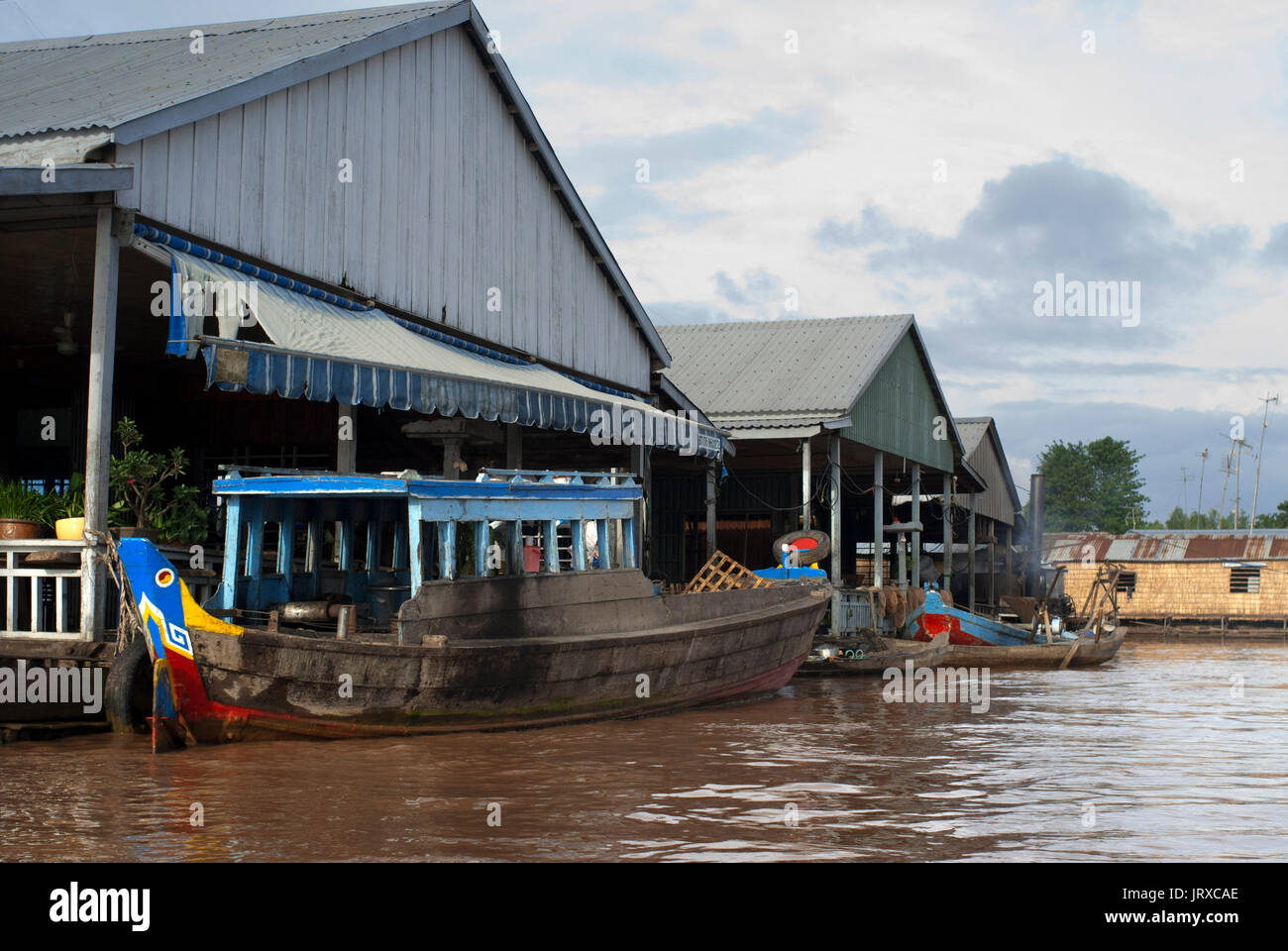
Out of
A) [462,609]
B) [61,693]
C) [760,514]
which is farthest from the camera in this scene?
[760,514]

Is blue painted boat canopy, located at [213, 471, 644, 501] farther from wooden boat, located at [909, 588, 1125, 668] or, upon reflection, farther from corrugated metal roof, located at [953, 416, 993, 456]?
corrugated metal roof, located at [953, 416, 993, 456]

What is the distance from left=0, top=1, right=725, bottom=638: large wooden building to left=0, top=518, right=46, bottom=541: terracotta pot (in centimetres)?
20

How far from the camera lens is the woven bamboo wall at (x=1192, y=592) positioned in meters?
39.6

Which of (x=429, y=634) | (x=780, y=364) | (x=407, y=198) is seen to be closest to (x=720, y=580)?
(x=429, y=634)

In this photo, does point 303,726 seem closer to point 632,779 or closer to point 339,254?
point 632,779

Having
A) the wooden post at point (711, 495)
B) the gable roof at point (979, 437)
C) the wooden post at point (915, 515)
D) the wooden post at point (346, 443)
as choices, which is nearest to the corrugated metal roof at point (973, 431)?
the gable roof at point (979, 437)

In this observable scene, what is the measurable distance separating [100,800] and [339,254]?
7318mm

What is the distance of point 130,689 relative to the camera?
33.6 ft

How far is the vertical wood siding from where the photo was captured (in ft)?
38.9

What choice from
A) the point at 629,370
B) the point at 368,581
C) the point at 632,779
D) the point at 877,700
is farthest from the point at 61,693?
the point at 629,370

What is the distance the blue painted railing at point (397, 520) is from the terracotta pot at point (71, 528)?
1.36 metres

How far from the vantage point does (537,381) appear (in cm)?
1571

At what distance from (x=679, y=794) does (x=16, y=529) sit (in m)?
6.26

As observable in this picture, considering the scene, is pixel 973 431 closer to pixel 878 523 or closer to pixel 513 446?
pixel 878 523
